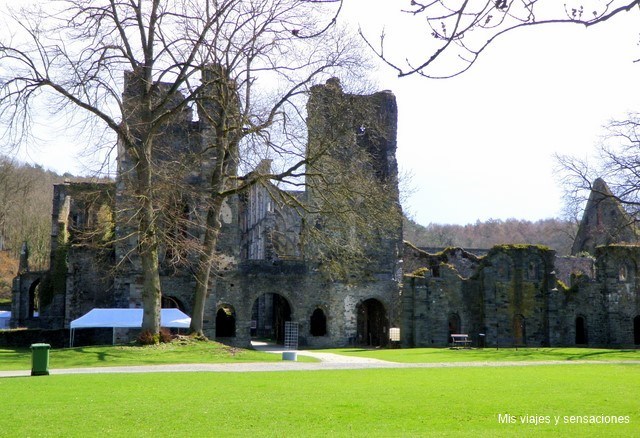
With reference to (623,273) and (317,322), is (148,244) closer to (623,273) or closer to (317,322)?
(317,322)

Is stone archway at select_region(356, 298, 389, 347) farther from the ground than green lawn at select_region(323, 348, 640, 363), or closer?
farther from the ground

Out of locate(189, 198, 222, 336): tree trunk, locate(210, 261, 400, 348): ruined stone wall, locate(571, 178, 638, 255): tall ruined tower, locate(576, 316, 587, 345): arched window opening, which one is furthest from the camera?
locate(571, 178, 638, 255): tall ruined tower

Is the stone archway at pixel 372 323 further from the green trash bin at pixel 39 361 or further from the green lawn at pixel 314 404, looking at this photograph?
the green trash bin at pixel 39 361

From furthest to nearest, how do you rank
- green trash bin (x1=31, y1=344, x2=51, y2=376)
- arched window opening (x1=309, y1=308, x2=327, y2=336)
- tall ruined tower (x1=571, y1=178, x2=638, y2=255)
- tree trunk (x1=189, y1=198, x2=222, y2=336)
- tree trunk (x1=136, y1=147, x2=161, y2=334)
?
tall ruined tower (x1=571, y1=178, x2=638, y2=255) → arched window opening (x1=309, y1=308, x2=327, y2=336) → tree trunk (x1=189, y1=198, x2=222, y2=336) → tree trunk (x1=136, y1=147, x2=161, y2=334) → green trash bin (x1=31, y1=344, x2=51, y2=376)

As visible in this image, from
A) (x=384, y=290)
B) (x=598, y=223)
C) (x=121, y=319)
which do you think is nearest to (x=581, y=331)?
(x=384, y=290)

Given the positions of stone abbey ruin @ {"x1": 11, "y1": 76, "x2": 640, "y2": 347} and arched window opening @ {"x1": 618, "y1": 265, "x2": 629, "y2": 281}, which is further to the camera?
arched window opening @ {"x1": 618, "y1": 265, "x2": 629, "y2": 281}

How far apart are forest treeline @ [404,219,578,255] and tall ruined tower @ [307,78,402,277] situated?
52780 mm

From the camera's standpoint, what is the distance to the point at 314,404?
13.8 metres

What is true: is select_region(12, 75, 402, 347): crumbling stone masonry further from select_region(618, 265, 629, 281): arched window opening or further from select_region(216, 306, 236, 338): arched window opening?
select_region(618, 265, 629, 281): arched window opening

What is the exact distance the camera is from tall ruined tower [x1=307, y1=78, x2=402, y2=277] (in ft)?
99.2

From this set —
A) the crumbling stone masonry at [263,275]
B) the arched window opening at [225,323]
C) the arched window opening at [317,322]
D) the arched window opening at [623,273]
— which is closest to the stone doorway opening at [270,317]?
the crumbling stone masonry at [263,275]

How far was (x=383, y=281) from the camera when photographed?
4162 cm

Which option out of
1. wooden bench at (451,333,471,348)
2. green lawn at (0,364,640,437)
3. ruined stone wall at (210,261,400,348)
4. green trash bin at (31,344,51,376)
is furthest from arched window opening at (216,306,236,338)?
green lawn at (0,364,640,437)

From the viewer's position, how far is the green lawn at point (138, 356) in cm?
2456
